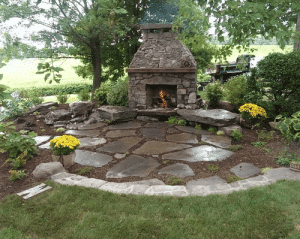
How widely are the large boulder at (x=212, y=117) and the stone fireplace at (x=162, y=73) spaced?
0.74 metres

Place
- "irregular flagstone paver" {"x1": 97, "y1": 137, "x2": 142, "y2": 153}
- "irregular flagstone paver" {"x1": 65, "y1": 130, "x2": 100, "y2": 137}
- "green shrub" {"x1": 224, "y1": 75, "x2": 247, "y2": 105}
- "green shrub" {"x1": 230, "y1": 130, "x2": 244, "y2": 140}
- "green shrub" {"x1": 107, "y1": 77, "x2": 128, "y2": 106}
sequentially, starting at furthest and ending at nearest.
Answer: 1. "green shrub" {"x1": 107, "y1": 77, "x2": 128, "y2": 106}
2. "green shrub" {"x1": 224, "y1": 75, "x2": 247, "y2": 105}
3. "irregular flagstone paver" {"x1": 65, "y1": 130, "x2": 100, "y2": 137}
4. "green shrub" {"x1": 230, "y1": 130, "x2": 244, "y2": 140}
5. "irregular flagstone paver" {"x1": 97, "y1": 137, "x2": 142, "y2": 153}

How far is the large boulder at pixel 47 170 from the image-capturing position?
11.6ft

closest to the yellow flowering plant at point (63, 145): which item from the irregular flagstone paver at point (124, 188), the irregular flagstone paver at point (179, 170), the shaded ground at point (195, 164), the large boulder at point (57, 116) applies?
the shaded ground at point (195, 164)

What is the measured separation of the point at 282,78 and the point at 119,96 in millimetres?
4803

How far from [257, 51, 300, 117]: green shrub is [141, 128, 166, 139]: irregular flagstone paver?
8.87 ft

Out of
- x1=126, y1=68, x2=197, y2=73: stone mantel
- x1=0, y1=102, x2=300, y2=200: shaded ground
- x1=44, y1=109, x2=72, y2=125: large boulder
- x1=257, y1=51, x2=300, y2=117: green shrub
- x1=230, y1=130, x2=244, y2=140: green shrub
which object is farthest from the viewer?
x1=44, y1=109, x2=72, y2=125: large boulder

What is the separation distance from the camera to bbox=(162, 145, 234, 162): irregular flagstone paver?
4.33m

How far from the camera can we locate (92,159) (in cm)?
445

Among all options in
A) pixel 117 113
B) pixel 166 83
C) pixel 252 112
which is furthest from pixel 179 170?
pixel 166 83

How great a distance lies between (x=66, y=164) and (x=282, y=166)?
3559 millimetres

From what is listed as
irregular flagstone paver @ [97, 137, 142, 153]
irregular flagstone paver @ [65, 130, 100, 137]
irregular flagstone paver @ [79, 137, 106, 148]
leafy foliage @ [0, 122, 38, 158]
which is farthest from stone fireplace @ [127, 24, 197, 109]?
leafy foliage @ [0, 122, 38, 158]

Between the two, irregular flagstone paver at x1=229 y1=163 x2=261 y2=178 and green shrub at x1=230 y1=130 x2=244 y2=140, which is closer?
irregular flagstone paver at x1=229 y1=163 x2=261 y2=178

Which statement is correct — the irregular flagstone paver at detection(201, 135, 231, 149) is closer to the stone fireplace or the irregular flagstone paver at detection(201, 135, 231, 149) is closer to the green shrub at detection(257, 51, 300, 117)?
the green shrub at detection(257, 51, 300, 117)

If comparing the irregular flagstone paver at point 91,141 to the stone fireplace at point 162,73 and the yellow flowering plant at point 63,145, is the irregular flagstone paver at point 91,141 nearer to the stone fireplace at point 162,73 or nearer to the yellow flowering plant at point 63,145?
the yellow flowering plant at point 63,145
